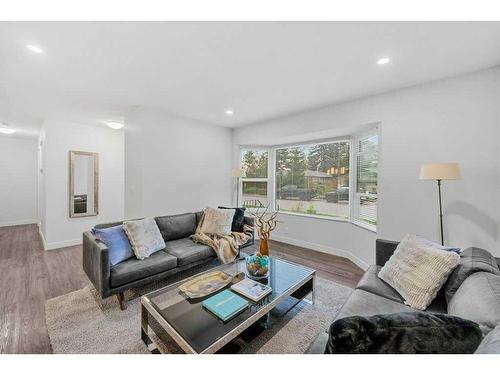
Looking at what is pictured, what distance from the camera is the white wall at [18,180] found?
5790 mm

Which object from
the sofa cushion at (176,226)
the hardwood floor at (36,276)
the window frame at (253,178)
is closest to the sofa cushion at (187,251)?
the sofa cushion at (176,226)

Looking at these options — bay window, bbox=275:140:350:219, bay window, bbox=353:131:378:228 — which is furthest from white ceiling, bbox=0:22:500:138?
bay window, bbox=275:140:350:219

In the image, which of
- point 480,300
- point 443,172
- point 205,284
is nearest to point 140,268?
point 205,284

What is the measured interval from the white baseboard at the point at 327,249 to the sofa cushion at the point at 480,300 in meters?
1.90

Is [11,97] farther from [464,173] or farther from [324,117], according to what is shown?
[464,173]

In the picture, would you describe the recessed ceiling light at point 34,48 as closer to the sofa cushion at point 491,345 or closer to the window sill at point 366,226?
the sofa cushion at point 491,345

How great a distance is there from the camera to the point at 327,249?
401 centimetres

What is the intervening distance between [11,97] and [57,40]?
214 centimetres

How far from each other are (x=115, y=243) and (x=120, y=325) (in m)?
0.84

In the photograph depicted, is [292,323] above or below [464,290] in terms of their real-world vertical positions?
below

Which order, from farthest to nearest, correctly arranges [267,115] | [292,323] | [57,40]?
[267,115] < [292,323] < [57,40]

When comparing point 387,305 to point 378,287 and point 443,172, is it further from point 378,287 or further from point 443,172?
point 443,172
